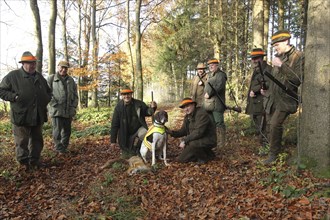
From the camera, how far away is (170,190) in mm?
5000

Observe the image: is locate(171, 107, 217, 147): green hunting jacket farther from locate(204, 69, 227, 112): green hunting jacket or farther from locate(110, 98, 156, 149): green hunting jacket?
locate(110, 98, 156, 149): green hunting jacket

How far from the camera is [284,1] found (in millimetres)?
15383

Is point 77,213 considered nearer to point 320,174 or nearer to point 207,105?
point 320,174

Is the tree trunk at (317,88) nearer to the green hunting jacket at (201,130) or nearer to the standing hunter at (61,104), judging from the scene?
the green hunting jacket at (201,130)

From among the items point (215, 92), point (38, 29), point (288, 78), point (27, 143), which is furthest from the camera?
point (38, 29)

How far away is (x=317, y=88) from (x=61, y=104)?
239 inches

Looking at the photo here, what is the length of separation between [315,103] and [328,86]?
32 centimetres

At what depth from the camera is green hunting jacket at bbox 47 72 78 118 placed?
760 centimetres

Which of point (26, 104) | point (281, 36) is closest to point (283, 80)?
point (281, 36)

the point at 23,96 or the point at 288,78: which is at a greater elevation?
the point at 288,78

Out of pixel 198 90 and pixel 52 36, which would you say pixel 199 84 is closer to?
pixel 198 90

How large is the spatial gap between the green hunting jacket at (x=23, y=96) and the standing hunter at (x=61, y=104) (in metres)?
1.14

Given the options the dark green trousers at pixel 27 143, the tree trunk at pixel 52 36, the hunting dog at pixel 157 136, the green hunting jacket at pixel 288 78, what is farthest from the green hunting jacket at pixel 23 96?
the tree trunk at pixel 52 36

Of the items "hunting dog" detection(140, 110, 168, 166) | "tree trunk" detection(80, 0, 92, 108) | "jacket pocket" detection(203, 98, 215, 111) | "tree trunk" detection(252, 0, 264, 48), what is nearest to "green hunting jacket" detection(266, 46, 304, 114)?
"jacket pocket" detection(203, 98, 215, 111)
